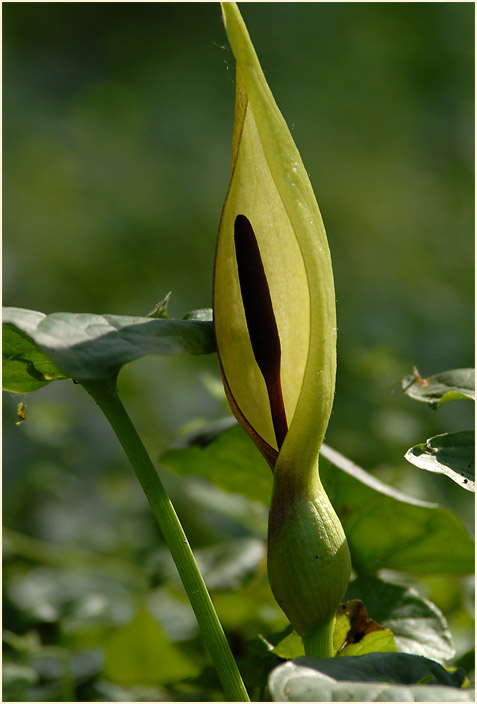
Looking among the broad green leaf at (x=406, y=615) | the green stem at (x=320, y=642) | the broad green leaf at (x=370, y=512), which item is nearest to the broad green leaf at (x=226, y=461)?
the broad green leaf at (x=370, y=512)

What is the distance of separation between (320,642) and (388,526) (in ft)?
0.78

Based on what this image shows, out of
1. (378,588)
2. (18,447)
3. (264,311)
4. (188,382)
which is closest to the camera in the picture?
(264,311)

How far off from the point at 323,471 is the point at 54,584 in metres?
0.50

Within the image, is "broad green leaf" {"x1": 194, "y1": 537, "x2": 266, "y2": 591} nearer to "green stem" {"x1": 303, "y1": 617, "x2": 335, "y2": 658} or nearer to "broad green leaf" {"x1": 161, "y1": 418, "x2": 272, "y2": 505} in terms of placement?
"broad green leaf" {"x1": 161, "y1": 418, "x2": 272, "y2": 505}

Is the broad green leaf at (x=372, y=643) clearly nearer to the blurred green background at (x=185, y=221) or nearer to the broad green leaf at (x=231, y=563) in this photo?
the broad green leaf at (x=231, y=563)

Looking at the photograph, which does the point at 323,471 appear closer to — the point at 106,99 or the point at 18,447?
the point at 18,447

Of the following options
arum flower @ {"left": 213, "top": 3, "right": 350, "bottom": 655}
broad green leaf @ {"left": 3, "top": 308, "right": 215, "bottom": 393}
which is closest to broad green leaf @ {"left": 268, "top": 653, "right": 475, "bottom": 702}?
arum flower @ {"left": 213, "top": 3, "right": 350, "bottom": 655}

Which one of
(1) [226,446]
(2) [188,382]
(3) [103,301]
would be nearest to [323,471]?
(1) [226,446]

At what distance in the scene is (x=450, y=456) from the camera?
521 millimetres

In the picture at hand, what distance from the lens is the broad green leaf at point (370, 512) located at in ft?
2.23

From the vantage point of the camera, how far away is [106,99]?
9.24 feet

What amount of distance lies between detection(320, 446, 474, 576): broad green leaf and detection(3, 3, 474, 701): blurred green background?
0.25 m

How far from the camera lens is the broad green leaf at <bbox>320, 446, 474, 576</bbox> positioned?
2.21ft

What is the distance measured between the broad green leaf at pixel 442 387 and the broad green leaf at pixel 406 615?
7.1 inches
